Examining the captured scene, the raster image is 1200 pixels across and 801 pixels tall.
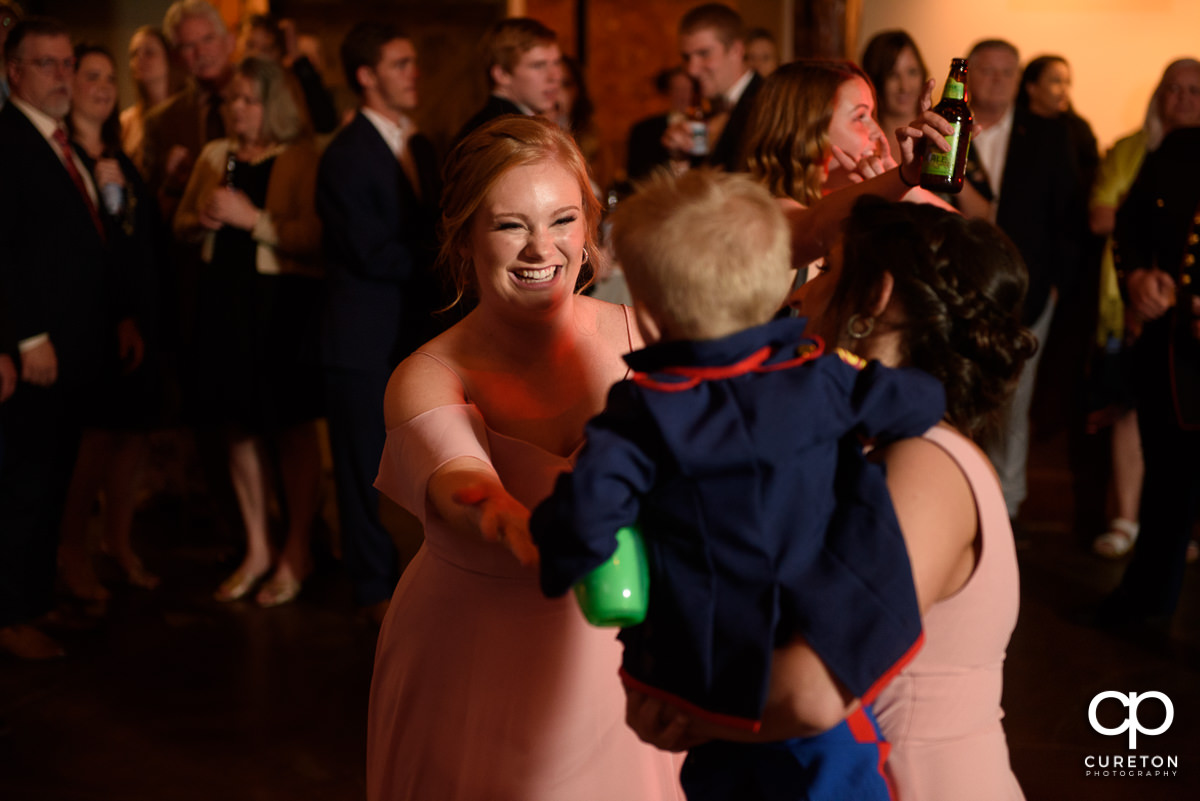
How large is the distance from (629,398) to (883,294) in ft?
1.45

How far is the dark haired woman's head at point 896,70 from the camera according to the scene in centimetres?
398

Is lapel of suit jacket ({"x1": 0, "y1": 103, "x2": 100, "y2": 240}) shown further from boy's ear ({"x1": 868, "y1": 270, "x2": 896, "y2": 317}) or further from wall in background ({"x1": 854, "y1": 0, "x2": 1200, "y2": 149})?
wall in background ({"x1": 854, "y1": 0, "x2": 1200, "y2": 149})

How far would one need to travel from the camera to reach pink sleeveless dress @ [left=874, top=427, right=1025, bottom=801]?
1229 mm

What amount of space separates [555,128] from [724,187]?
2.40 ft

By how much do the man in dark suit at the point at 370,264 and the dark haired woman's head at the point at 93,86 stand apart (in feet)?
3.02

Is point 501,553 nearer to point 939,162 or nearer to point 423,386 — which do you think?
point 423,386

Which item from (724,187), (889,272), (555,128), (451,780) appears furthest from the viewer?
(555,128)

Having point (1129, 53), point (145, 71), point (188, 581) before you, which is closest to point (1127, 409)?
point (1129, 53)

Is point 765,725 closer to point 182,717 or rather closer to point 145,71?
point 182,717

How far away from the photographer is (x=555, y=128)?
1729 mm

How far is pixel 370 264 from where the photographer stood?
135 inches

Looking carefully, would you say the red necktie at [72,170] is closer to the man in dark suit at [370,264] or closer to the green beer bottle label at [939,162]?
the man in dark suit at [370,264]

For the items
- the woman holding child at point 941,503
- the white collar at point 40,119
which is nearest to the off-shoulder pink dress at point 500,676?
the woman holding child at point 941,503

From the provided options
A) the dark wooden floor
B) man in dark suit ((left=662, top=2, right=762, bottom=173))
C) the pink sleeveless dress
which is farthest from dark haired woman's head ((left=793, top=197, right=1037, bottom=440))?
man in dark suit ((left=662, top=2, right=762, bottom=173))
